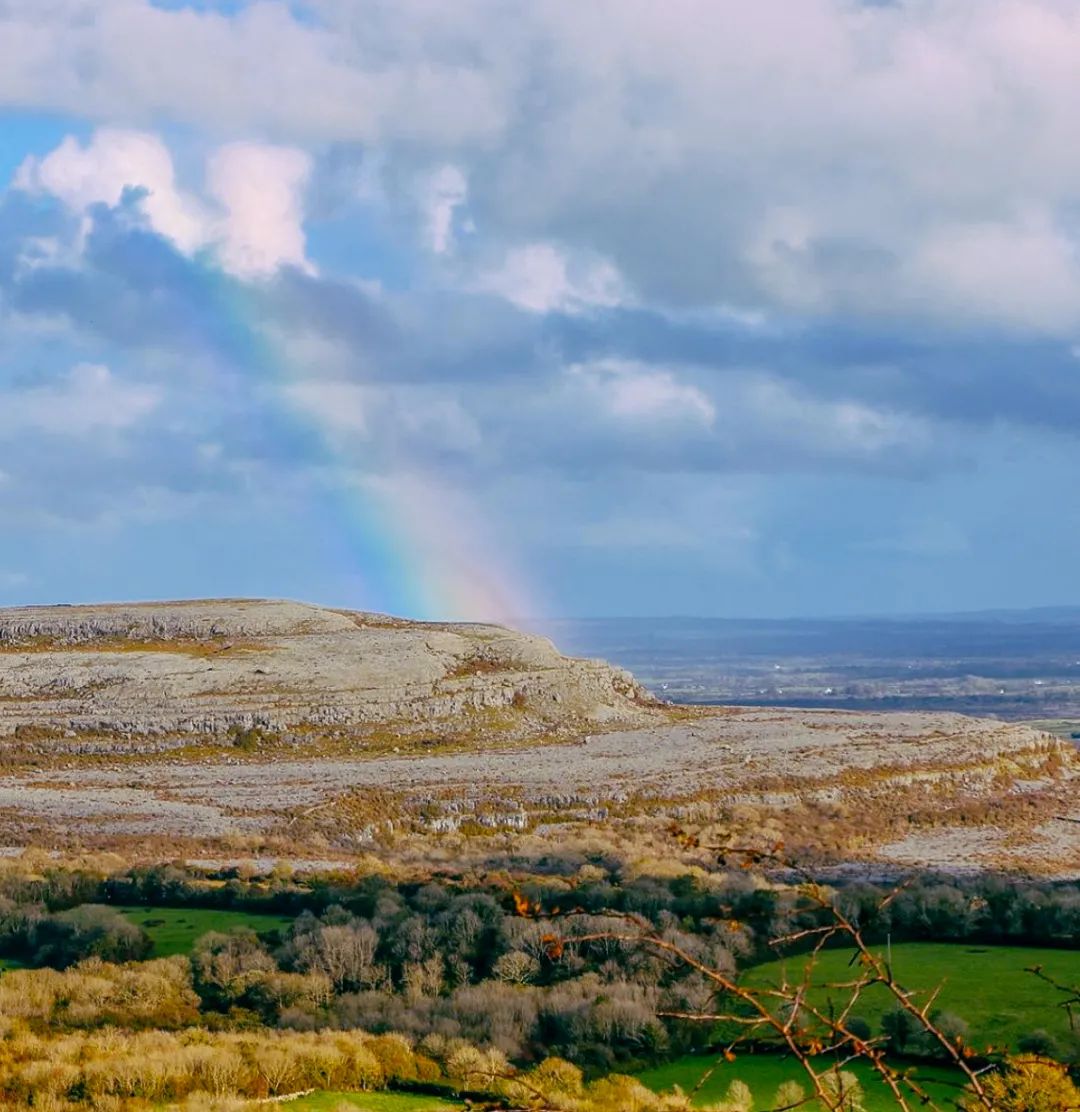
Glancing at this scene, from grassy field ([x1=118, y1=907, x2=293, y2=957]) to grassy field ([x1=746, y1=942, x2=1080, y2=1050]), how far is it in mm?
10394

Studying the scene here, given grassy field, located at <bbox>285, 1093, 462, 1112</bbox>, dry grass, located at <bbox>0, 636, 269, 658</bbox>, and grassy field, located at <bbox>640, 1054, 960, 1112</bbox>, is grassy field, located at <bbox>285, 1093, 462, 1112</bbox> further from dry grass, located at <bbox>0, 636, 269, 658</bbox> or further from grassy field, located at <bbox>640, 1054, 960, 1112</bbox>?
dry grass, located at <bbox>0, 636, 269, 658</bbox>

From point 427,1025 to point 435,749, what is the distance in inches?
1287

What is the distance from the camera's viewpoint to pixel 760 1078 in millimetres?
16328

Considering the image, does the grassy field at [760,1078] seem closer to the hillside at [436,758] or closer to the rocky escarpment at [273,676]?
the hillside at [436,758]

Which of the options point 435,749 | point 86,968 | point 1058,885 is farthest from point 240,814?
point 1058,885

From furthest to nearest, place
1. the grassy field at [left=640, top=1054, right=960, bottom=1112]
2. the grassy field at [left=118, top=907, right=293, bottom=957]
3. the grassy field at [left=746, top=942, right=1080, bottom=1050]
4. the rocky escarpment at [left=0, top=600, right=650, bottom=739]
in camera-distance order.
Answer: the rocky escarpment at [left=0, top=600, right=650, bottom=739]
the grassy field at [left=118, top=907, right=293, bottom=957]
the grassy field at [left=746, top=942, right=1080, bottom=1050]
the grassy field at [left=640, top=1054, right=960, bottom=1112]

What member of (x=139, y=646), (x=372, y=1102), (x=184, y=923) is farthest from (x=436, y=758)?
(x=372, y=1102)

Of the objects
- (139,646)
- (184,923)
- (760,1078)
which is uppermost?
(139,646)

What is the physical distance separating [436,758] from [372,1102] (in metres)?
33.9

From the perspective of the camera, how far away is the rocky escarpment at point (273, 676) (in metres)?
52.5

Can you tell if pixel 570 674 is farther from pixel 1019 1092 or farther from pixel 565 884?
pixel 1019 1092

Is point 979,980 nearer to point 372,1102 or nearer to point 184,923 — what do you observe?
point 372,1102

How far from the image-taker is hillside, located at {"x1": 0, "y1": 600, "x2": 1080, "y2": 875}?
41000mm

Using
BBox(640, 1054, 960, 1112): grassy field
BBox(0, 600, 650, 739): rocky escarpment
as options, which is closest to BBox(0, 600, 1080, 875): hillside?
BBox(0, 600, 650, 739): rocky escarpment
